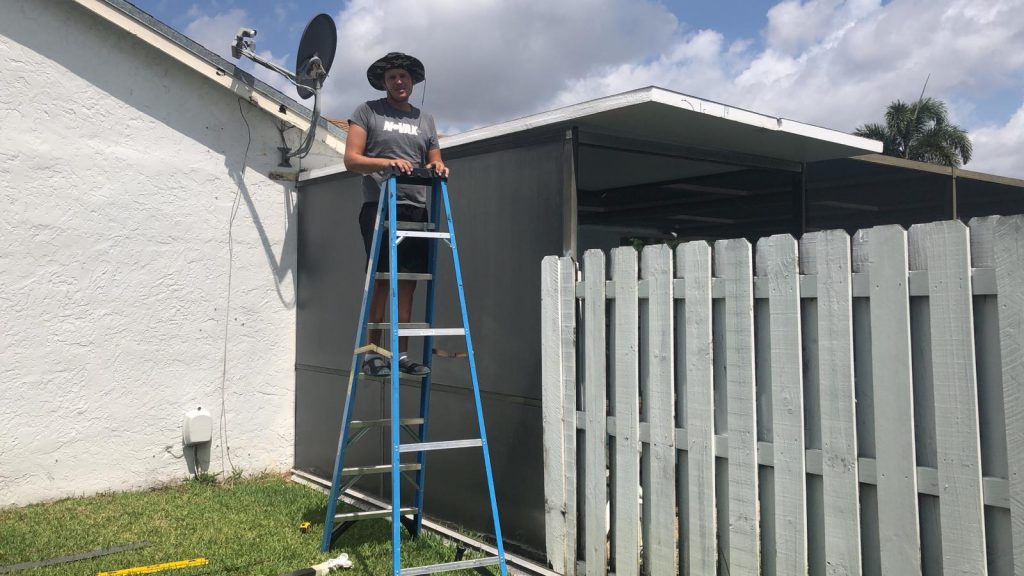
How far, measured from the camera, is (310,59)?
679cm

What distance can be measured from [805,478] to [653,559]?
3.00ft

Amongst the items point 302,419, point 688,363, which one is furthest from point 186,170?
point 688,363

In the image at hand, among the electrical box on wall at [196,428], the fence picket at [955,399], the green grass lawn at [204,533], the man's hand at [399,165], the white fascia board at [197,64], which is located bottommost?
the green grass lawn at [204,533]

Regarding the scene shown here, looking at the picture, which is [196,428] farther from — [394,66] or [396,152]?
[394,66]

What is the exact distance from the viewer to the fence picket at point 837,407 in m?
2.96

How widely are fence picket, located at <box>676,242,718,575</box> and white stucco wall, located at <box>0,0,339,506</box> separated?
14.2 ft

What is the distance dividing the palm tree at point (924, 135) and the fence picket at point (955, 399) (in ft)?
108

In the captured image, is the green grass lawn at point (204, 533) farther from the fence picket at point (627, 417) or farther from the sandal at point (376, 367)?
the sandal at point (376, 367)

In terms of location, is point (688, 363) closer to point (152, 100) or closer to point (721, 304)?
point (721, 304)

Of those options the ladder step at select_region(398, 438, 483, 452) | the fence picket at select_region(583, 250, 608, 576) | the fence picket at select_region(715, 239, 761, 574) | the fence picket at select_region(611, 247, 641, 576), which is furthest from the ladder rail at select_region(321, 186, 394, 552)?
the fence picket at select_region(715, 239, 761, 574)

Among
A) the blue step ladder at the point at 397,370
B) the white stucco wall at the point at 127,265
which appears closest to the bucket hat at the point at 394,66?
the blue step ladder at the point at 397,370

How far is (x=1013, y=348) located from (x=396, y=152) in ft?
10.1

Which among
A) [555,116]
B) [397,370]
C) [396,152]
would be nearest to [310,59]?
[396,152]

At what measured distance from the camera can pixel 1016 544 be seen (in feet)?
8.29
